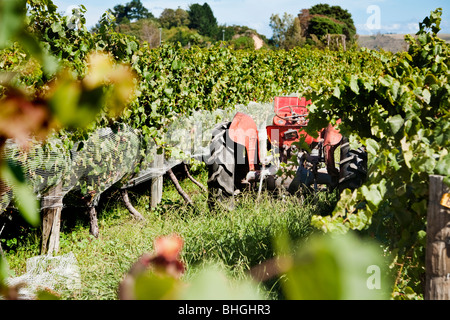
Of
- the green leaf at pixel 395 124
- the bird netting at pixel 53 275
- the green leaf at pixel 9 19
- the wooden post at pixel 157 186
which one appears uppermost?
the green leaf at pixel 9 19

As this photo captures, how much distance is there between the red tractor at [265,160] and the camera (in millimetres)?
5008

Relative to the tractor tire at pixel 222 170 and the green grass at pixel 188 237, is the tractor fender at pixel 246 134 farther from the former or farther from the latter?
the green grass at pixel 188 237

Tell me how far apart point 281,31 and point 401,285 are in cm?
6313

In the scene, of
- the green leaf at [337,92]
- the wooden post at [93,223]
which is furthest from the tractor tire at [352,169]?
the wooden post at [93,223]

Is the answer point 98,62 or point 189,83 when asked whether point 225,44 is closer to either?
point 189,83

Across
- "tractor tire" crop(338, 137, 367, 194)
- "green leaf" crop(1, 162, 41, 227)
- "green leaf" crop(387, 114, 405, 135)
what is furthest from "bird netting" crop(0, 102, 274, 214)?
"green leaf" crop(1, 162, 41, 227)

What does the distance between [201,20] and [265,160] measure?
8450cm

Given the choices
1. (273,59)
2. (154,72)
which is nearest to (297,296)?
(154,72)

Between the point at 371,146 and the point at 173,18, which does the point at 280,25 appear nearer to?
the point at 173,18

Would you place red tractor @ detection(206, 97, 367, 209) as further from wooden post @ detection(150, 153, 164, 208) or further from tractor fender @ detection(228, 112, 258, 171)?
wooden post @ detection(150, 153, 164, 208)

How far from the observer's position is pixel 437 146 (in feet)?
7.77

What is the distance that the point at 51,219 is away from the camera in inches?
170

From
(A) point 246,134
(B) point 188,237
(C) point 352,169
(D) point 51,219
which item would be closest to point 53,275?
(D) point 51,219

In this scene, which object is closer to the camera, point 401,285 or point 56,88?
point 56,88
